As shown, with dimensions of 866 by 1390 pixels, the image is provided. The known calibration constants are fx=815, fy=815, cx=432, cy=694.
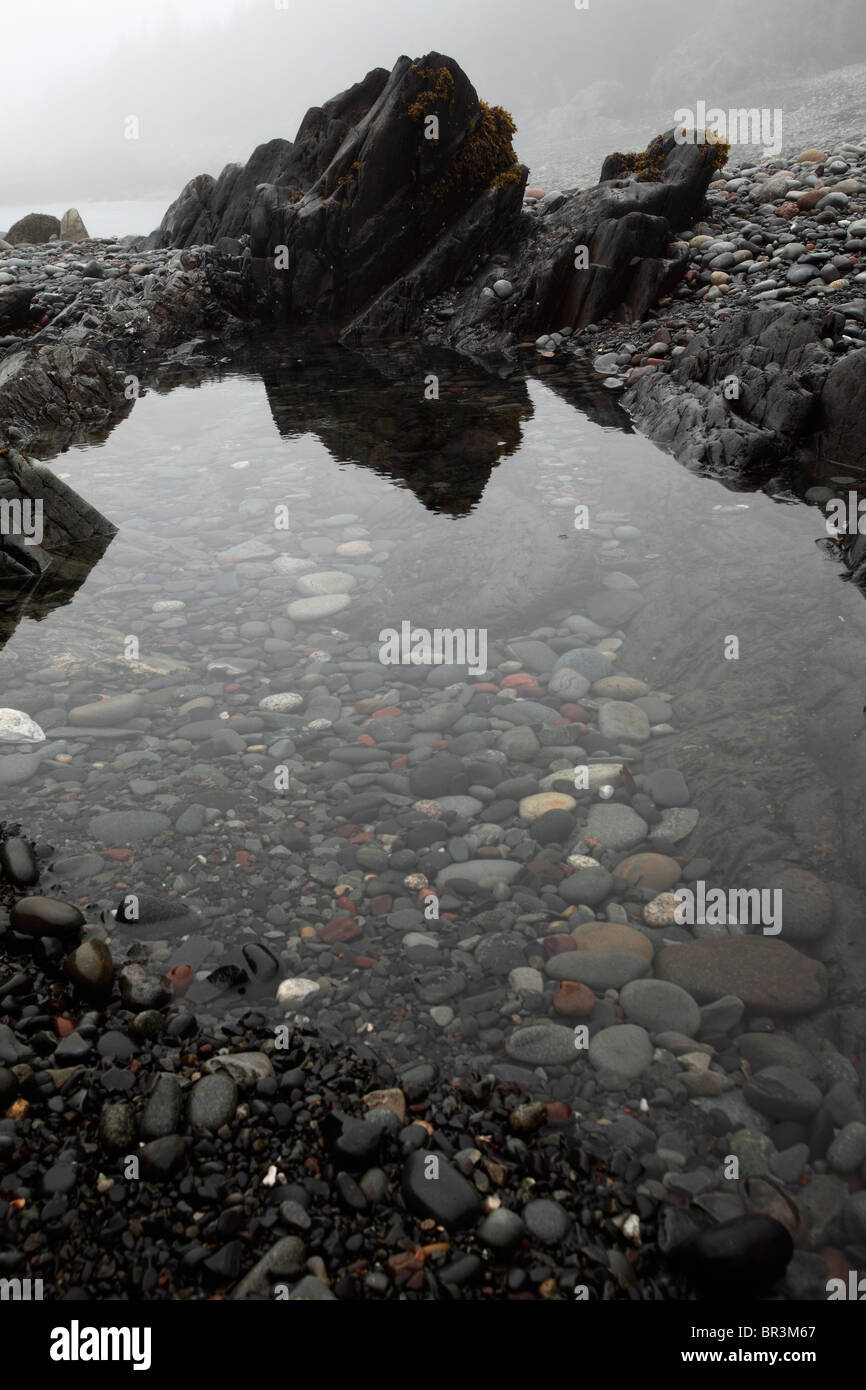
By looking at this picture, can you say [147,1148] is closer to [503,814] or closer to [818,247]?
[503,814]

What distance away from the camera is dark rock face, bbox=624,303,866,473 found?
33.7 feet

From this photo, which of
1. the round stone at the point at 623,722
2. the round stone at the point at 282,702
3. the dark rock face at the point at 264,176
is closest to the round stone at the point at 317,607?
the round stone at the point at 282,702

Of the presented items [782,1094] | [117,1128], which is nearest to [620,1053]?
[782,1094]

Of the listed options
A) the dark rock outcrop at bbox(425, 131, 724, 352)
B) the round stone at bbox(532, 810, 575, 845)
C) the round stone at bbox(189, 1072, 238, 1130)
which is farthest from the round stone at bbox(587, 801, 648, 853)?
the dark rock outcrop at bbox(425, 131, 724, 352)

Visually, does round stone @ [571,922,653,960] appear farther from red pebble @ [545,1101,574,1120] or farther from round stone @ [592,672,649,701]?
round stone @ [592,672,649,701]

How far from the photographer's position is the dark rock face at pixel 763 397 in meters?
10.3

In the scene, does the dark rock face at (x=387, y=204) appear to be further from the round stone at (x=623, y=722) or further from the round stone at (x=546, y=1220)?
the round stone at (x=546, y=1220)

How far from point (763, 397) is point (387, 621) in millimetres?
7060

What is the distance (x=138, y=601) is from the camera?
8227 mm

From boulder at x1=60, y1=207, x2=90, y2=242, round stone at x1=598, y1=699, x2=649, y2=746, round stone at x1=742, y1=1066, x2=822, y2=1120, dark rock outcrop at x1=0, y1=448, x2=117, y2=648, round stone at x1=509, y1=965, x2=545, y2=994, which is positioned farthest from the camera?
boulder at x1=60, y1=207, x2=90, y2=242

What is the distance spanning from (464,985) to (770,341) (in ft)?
37.2

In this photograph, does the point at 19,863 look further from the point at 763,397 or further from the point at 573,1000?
the point at 763,397

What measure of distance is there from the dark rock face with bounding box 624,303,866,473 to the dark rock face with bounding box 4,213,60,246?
41.3 metres
